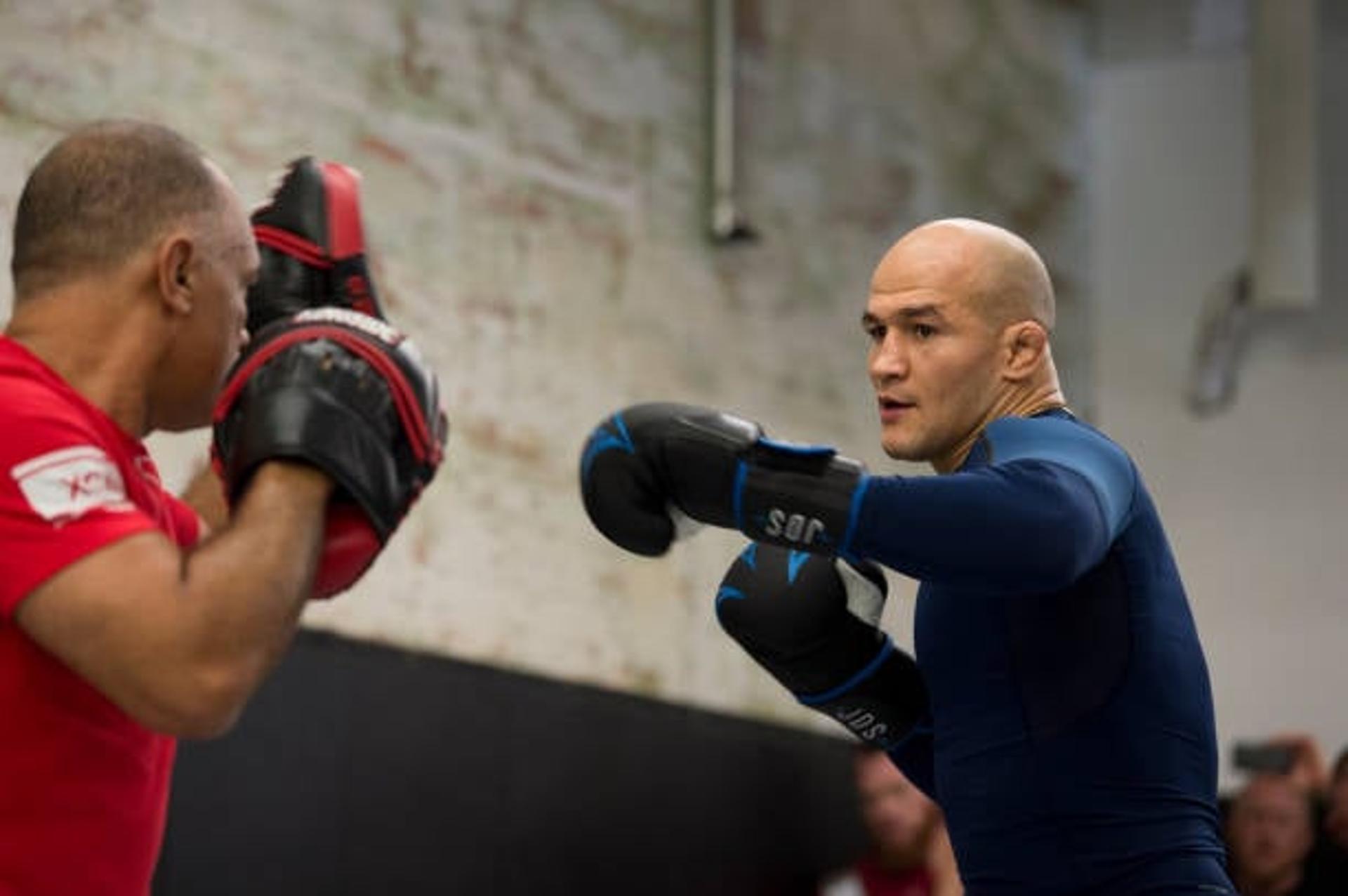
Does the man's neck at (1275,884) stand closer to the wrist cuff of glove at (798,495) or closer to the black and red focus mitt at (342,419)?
the wrist cuff of glove at (798,495)

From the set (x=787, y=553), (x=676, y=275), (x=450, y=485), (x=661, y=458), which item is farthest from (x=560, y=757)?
(x=661, y=458)

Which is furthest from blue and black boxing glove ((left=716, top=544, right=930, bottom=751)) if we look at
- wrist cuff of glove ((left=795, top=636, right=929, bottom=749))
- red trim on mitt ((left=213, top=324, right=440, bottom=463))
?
red trim on mitt ((left=213, top=324, right=440, bottom=463))

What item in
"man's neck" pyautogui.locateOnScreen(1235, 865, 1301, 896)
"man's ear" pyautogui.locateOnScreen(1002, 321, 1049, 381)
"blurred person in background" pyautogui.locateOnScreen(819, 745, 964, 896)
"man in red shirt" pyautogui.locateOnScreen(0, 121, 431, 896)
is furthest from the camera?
"blurred person in background" pyautogui.locateOnScreen(819, 745, 964, 896)

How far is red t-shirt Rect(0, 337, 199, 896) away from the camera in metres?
2.27

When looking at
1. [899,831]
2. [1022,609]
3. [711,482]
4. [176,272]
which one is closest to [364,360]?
[176,272]

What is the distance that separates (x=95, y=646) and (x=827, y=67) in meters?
5.75

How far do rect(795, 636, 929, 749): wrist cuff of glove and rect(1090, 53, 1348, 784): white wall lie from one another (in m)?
5.13

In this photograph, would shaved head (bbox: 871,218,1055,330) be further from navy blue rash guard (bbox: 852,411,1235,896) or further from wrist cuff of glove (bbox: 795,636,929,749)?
wrist cuff of glove (bbox: 795,636,929,749)

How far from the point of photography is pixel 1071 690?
267 cm

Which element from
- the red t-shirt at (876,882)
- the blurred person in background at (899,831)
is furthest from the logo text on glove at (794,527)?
the red t-shirt at (876,882)

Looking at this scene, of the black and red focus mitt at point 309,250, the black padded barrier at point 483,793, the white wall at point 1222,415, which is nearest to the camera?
the black and red focus mitt at point 309,250

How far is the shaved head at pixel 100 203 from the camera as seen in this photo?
247 cm

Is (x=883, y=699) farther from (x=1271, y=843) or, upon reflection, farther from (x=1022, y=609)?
(x=1271, y=843)

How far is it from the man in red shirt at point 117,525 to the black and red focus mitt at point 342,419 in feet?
0.12
